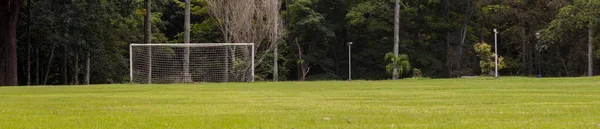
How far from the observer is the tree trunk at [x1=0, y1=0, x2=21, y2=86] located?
31578mm

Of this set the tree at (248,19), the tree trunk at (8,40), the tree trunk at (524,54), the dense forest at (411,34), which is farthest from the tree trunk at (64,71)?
the tree trunk at (524,54)

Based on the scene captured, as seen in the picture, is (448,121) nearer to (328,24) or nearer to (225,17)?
(225,17)

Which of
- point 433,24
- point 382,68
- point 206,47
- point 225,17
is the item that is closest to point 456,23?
point 433,24

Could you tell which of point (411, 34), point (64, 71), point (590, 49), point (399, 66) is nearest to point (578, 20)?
point (590, 49)

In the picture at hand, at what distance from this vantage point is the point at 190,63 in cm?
3553

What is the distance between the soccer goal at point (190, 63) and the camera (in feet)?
109

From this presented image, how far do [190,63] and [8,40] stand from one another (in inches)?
287

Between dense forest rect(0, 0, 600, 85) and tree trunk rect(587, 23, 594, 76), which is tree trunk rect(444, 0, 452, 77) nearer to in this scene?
dense forest rect(0, 0, 600, 85)

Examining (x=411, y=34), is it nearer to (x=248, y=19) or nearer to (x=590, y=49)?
(x=590, y=49)

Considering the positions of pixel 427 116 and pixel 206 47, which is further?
pixel 206 47

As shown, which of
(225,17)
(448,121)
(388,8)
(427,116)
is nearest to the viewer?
(448,121)

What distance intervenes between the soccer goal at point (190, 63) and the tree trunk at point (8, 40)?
4.40m

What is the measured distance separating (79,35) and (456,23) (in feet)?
88.5

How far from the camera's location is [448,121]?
8.56 meters
